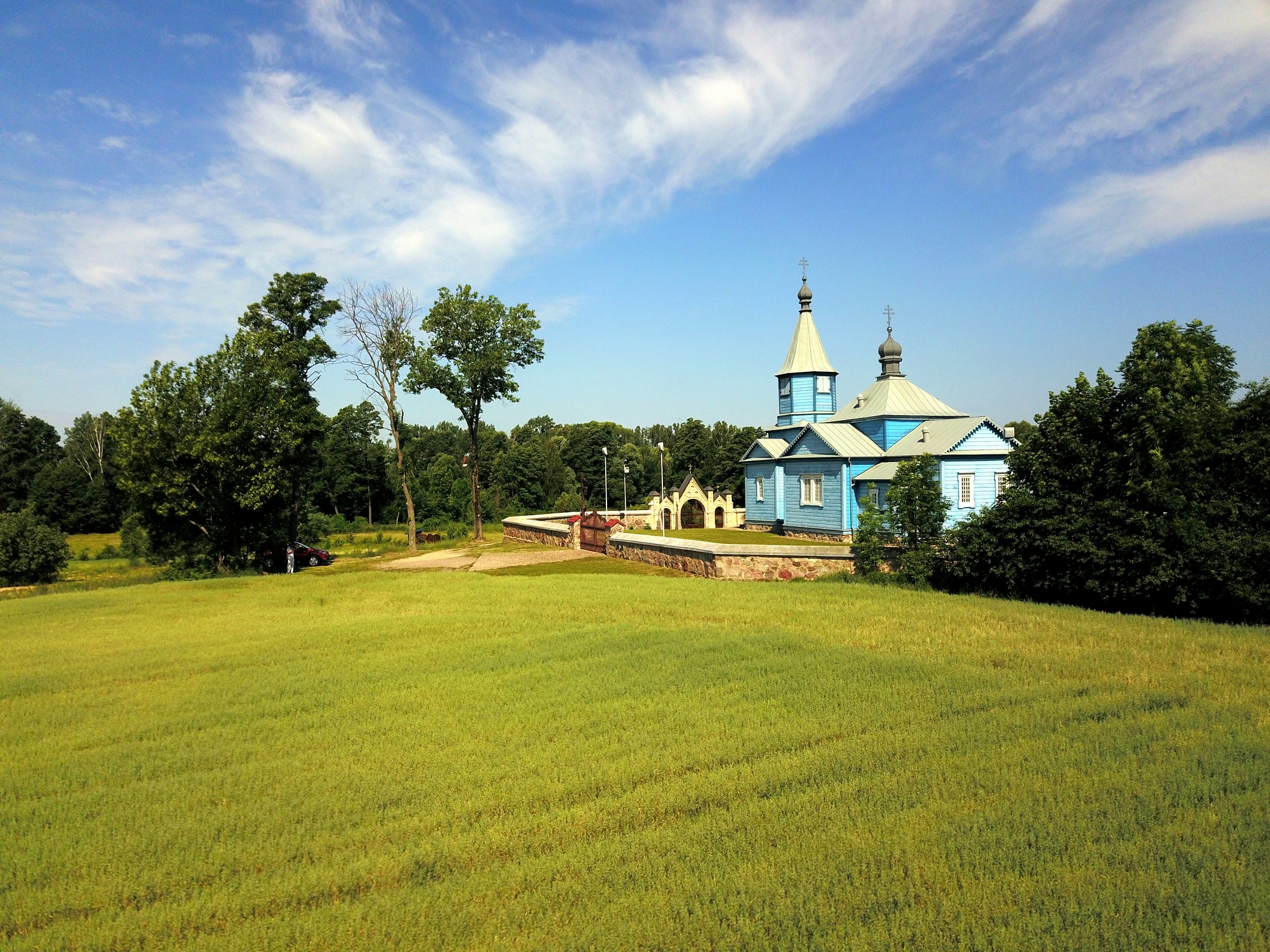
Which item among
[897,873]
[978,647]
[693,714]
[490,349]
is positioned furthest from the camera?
[490,349]

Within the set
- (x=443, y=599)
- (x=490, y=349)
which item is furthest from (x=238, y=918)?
(x=490, y=349)

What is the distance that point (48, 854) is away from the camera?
5.44m

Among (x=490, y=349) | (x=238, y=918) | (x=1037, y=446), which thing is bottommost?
(x=238, y=918)

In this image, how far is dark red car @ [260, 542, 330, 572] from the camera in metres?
30.8

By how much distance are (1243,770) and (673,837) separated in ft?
16.2

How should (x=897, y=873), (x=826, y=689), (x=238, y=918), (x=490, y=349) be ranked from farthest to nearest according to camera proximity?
(x=490, y=349) < (x=826, y=689) < (x=897, y=873) < (x=238, y=918)

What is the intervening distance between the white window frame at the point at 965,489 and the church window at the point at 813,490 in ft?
17.1

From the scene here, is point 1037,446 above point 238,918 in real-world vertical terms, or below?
above

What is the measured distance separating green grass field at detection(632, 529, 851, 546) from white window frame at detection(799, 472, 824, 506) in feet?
5.43

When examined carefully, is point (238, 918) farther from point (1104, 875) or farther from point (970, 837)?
point (1104, 875)

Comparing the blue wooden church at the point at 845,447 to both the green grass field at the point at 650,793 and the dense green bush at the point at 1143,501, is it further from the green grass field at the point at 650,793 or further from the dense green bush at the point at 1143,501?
the green grass field at the point at 650,793

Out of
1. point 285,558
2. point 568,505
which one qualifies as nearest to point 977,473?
point 568,505

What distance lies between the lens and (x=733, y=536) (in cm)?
3391

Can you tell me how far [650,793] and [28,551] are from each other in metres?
35.2
